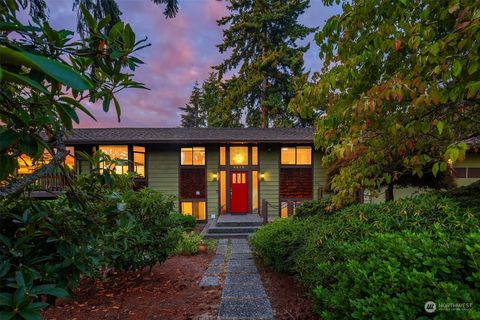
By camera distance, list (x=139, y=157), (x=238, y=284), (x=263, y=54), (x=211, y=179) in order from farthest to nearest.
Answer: (x=263, y=54) < (x=211, y=179) < (x=139, y=157) < (x=238, y=284)

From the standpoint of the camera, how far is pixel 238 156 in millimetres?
13078

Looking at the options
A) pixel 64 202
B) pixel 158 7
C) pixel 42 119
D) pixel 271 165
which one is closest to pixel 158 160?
pixel 271 165

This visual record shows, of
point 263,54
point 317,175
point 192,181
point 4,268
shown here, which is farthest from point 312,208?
point 263,54

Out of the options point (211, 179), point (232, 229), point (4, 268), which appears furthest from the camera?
point (211, 179)

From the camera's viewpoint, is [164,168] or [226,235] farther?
[164,168]

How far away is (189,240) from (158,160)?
631 cm

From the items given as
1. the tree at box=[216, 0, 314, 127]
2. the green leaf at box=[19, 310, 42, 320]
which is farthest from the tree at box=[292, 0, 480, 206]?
the tree at box=[216, 0, 314, 127]

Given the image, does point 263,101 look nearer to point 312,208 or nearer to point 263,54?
point 263,54

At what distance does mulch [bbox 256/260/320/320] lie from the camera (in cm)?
353

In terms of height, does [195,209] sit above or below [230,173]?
below

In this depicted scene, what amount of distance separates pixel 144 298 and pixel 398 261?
162 inches

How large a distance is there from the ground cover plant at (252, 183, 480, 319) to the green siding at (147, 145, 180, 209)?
33.7 feet

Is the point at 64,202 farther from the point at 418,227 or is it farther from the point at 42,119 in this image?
the point at 418,227

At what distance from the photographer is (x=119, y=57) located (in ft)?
4.80
